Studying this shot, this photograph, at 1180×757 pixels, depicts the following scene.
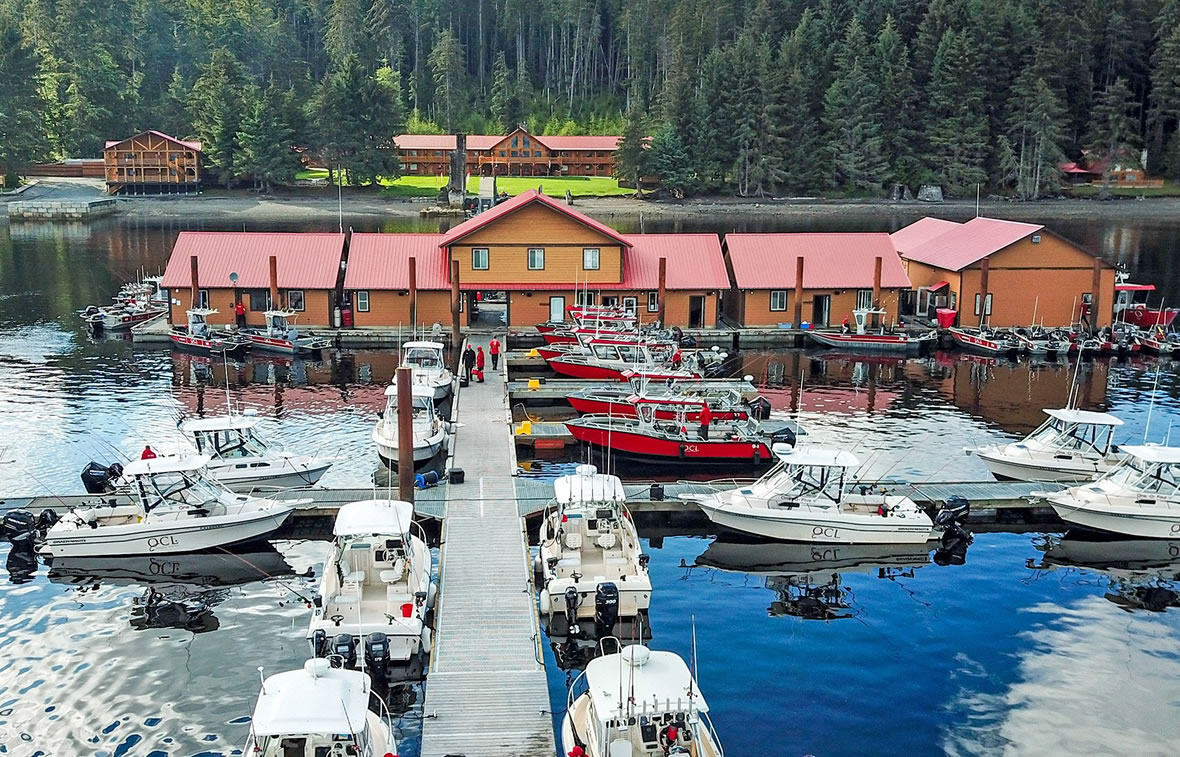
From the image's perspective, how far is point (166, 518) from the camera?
111ft

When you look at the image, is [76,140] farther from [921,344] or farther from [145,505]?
[145,505]

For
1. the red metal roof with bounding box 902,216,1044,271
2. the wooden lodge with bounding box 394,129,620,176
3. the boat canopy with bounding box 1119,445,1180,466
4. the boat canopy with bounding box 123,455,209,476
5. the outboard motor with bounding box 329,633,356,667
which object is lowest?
the outboard motor with bounding box 329,633,356,667

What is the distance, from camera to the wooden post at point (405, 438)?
35625 mm

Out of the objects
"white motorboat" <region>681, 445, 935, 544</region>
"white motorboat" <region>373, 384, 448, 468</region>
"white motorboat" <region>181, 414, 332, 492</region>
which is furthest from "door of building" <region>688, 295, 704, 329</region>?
"white motorboat" <region>681, 445, 935, 544</region>

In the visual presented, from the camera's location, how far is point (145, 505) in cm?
3397

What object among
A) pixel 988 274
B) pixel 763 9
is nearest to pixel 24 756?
pixel 988 274

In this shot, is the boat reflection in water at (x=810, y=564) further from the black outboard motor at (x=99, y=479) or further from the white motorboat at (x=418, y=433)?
the black outboard motor at (x=99, y=479)

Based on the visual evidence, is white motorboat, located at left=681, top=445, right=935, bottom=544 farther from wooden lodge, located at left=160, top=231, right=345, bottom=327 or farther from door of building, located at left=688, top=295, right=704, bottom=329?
wooden lodge, located at left=160, top=231, right=345, bottom=327

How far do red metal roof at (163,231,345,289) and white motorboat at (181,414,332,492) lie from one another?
26.0 metres

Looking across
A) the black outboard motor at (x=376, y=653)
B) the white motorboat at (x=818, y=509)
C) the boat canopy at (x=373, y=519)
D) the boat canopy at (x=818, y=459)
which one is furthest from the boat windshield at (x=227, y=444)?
the boat canopy at (x=818, y=459)

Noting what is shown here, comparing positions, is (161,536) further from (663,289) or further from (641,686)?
(663,289)

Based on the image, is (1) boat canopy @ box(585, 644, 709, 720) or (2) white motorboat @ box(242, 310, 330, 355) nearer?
(1) boat canopy @ box(585, 644, 709, 720)

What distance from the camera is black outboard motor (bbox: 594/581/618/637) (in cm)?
2862

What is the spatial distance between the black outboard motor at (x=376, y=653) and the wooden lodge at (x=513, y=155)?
149m
